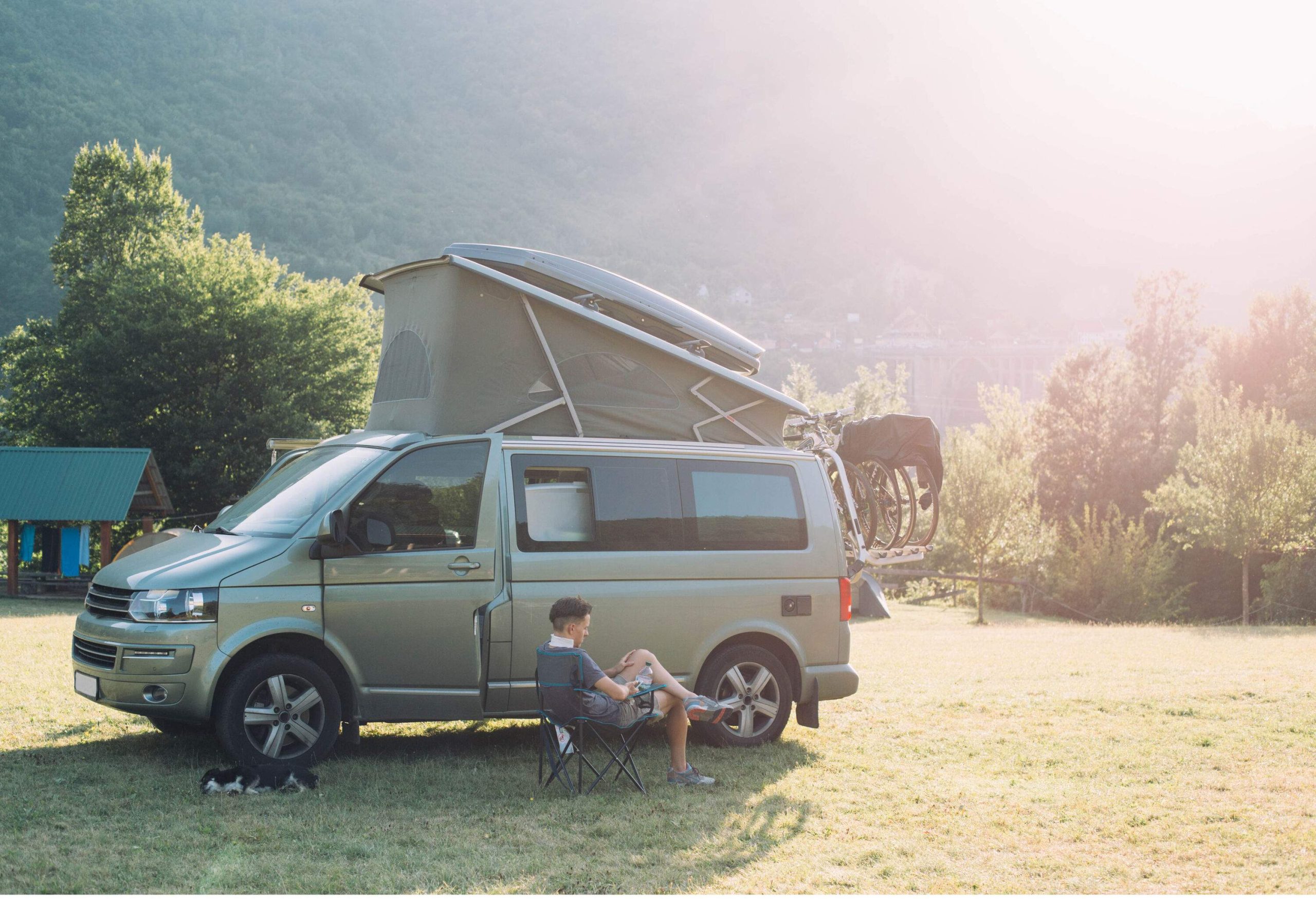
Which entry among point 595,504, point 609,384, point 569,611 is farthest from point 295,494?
point 609,384

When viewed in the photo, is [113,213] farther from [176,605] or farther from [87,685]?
[176,605]

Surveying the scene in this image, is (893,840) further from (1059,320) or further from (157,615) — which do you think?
(1059,320)

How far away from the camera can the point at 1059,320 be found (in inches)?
6230

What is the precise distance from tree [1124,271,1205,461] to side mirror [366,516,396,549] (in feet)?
191

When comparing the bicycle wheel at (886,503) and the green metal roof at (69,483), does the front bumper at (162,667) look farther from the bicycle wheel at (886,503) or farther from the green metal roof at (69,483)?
the green metal roof at (69,483)

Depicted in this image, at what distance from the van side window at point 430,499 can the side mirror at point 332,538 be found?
0.16m

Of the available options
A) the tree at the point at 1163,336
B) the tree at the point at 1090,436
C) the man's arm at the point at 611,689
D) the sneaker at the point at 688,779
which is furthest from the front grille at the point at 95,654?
the tree at the point at 1163,336

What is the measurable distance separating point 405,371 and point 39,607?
855 inches

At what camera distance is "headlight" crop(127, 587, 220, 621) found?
6.60m

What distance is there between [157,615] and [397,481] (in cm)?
166

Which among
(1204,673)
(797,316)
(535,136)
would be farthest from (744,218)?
(1204,673)

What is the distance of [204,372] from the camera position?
3550cm

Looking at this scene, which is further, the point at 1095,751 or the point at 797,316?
the point at 797,316

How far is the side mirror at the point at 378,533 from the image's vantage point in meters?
6.73
